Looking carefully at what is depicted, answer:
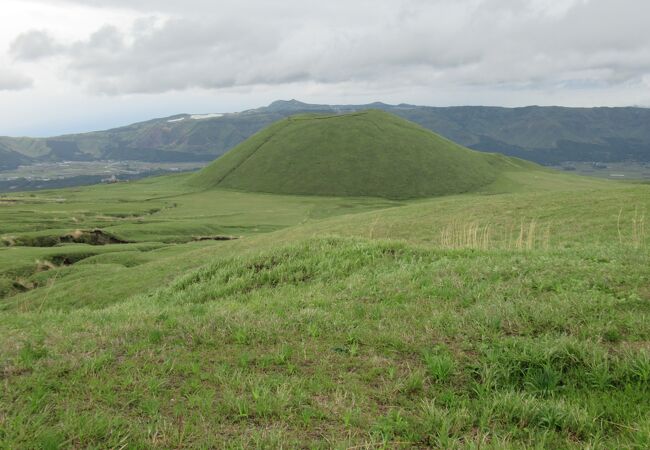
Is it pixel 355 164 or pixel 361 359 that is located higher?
pixel 355 164

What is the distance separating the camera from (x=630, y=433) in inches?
241

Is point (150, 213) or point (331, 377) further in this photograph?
point (150, 213)

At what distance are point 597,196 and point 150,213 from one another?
92.5 m

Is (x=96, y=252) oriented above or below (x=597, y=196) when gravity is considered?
→ below

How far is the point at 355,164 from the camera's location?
16238 cm

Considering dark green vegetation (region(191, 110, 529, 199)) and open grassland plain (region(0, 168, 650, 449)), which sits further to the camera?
dark green vegetation (region(191, 110, 529, 199))

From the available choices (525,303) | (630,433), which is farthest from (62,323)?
(630,433)

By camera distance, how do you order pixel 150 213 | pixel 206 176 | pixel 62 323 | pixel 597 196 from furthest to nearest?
pixel 206 176 → pixel 150 213 → pixel 597 196 → pixel 62 323

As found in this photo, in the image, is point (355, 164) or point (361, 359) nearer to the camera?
point (361, 359)

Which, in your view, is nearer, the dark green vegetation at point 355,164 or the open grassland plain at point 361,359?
the open grassland plain at point 361,359

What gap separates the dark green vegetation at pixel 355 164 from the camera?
14850 centimetres

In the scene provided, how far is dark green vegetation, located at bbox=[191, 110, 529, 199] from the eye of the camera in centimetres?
14850

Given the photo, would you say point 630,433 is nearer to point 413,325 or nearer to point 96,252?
point 413,325

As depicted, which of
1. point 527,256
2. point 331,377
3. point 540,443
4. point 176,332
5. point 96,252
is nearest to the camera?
point 540,443
